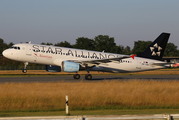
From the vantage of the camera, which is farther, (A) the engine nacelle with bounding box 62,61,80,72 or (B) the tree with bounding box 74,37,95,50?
(B) the tree with bounding box 74,37,95,50

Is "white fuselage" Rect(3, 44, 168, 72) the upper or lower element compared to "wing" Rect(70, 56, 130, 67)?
upper

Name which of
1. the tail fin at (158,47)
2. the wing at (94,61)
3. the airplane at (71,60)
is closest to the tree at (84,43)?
the tail fin at (158,47)

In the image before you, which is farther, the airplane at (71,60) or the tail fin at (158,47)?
the tail fin at (158,47)

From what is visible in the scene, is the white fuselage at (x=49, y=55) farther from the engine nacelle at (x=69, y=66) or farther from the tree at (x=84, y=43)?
the tree at (x=84, y=43)

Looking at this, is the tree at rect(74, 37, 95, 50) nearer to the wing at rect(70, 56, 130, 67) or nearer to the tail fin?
the tail fin

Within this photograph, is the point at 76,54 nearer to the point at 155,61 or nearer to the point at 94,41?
the point at 155,61

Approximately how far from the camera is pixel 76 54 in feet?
106

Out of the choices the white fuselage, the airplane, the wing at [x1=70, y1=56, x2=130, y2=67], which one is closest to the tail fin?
the airplane

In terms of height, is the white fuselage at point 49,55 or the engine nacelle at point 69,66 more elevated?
the white fuselage at point 49,55

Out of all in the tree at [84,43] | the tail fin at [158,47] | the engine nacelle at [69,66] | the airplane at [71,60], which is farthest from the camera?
the tree at [84,43]

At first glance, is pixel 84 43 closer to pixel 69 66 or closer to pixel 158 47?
pixel 158 47

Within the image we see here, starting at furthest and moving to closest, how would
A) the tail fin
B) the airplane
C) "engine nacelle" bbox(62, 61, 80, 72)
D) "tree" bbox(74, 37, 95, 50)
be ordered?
1. "tree" bbox(74, 37, 95, 50)
2. the tail fin
3. the airplane
4. "engine nacelle" bbox(62, 61, 80, 72)

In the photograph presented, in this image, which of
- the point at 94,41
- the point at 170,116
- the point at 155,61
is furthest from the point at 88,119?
the point at 94,41

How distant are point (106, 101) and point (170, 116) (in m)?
7.38
